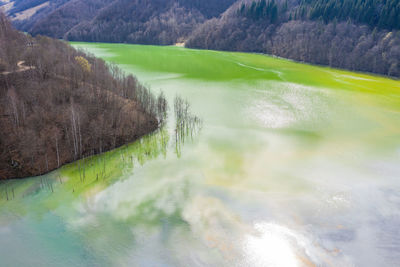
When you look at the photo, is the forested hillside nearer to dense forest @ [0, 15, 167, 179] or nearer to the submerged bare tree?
the submerged bare tree

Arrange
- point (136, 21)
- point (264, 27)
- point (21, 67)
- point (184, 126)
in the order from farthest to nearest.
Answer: point (136, 21)
point (264, 27)
point (21, 67)
point (184, 126)

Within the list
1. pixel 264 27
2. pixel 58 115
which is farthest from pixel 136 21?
pixel 58 115

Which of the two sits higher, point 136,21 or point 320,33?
point 136,21

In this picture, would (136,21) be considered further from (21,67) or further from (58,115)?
(58,115)

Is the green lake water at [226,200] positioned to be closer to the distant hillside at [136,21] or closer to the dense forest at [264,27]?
the dense forest at [264,27]

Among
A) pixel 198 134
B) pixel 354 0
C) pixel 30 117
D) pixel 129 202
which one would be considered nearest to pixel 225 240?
pixel 129 202

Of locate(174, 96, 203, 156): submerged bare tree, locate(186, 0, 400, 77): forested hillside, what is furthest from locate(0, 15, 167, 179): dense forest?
locate(186, 0, 400, 77): forested hillside
